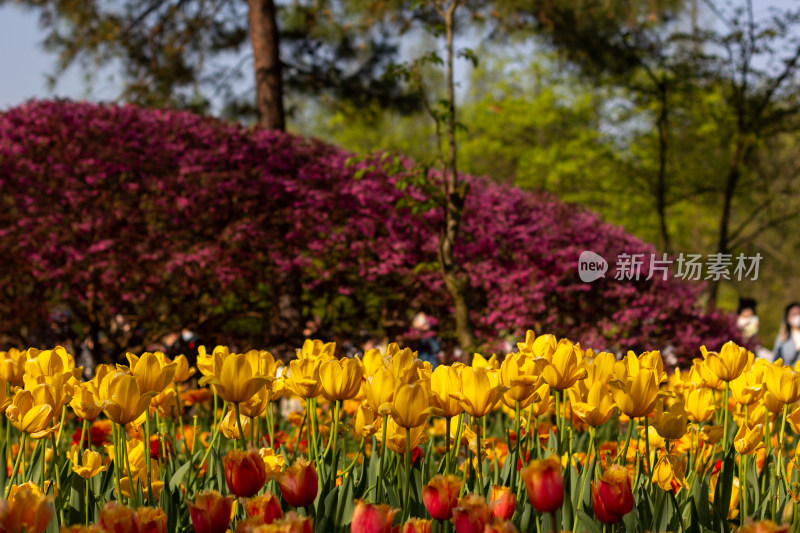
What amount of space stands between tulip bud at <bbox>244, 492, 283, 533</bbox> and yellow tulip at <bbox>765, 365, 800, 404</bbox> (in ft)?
3.98

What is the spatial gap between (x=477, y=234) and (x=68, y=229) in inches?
125

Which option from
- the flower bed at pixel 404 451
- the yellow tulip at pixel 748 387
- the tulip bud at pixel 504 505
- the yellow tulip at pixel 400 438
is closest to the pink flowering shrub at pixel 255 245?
the yellow tulip at pixel 748 387

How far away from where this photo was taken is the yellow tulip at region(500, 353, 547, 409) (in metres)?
1.54

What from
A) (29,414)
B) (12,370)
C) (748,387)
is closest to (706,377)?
(748,387)

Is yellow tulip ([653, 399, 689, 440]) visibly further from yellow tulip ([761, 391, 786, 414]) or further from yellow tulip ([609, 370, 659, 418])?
yellow tulip ([761, 391, 786, 414])

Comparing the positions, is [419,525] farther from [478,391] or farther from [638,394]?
[638,394]

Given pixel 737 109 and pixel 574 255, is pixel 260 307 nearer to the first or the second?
pixel 574 255

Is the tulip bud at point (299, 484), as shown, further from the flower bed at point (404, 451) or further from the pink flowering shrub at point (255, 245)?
the pink flowering shrub at point (255, 245)

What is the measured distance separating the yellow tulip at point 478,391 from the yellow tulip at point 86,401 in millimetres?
733

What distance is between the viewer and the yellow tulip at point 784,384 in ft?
5.70

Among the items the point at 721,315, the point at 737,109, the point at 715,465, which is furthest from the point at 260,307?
the point at 737,109

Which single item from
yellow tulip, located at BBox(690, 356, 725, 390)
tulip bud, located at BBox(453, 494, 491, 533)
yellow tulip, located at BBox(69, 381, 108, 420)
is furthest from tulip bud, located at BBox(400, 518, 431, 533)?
yellow tulip, located at BBox(690, 356, 725, 390)

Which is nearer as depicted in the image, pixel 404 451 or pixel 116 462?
pixel 116 462

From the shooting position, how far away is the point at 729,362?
6.22 ft
